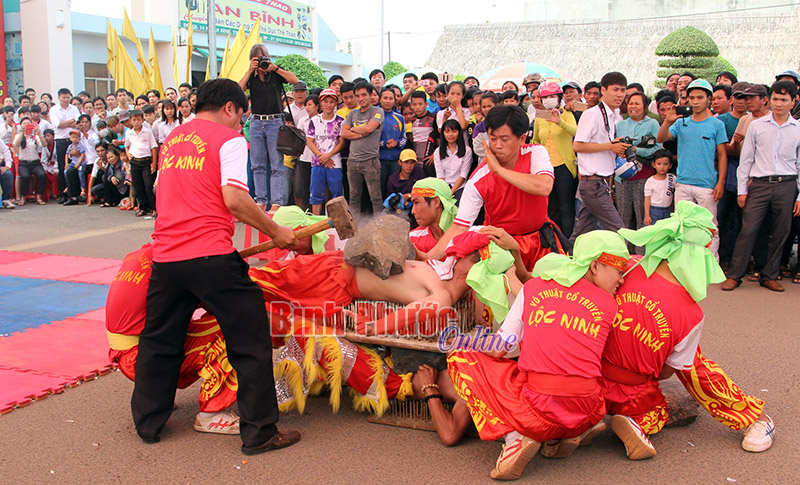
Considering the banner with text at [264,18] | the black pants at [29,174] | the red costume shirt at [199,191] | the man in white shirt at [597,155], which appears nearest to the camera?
the red costume shirt at [199,191]

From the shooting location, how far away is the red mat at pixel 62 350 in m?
3.97

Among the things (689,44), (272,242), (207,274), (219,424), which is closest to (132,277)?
(207,274)

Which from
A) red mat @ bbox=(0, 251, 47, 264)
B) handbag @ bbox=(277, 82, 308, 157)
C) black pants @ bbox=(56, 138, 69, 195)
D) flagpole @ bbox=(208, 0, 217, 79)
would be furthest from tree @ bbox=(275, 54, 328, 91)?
red mat @ bbox=(0, 251, 47, 264)

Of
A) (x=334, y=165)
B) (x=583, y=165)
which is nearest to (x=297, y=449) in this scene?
(x=583, y=165)

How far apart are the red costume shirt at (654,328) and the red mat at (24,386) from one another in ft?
9.96

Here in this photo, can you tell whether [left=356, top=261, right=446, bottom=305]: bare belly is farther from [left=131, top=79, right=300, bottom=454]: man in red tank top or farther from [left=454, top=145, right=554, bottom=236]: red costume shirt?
[left=454, top=145, right=554, bottom=236]: red costume shirt

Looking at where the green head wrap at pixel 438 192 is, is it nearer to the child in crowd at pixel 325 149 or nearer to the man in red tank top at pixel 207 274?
the man in red tank top at pixel 207 274

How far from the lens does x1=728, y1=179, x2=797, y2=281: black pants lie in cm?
581

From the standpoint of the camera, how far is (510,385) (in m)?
2.87

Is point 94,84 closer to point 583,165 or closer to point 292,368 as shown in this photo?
point 583,165

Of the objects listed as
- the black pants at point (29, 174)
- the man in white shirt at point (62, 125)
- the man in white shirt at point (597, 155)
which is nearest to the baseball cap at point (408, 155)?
the man in white shirt at point (597, 155)

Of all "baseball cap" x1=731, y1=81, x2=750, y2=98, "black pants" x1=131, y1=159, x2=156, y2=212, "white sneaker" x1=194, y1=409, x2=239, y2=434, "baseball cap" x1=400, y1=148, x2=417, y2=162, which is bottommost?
"white sneaker" x1=194, y1=409, x2=239, y2=434

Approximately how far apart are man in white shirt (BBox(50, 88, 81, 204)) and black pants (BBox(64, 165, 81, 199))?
267 millimetres

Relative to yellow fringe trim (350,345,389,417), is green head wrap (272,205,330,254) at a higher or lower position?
higher
